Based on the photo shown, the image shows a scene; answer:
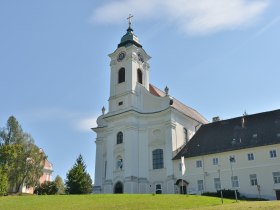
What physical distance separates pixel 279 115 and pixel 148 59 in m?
22.0

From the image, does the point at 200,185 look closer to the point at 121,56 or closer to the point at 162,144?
the point at 162,144

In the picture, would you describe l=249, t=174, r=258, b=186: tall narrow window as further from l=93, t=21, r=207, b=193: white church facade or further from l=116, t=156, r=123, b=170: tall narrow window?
l=116, t=156, r=123, b=170: tall narrow window

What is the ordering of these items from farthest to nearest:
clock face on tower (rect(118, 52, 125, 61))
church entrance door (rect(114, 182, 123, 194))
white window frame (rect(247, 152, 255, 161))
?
1. clock face on tower (rect(118, 52, 125, 61))
2. church entrance door (rect(114, 182, 123, 194))
3. white window frame (rect(247, 152, 255, 161))

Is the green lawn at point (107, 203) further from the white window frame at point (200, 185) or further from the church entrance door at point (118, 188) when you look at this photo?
the church entrance door at point (118, 188)

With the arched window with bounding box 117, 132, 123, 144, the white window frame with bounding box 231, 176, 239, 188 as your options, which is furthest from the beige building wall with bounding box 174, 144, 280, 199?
the arched window with bounding box 117, 132, 123, 144

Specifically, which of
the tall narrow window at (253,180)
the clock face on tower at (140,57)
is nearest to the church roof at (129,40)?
the clock face on tower at (140,57)

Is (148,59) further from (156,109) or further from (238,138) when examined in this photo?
(238,138)

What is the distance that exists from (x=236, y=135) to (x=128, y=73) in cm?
1838

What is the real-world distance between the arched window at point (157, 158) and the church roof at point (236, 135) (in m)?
2.44

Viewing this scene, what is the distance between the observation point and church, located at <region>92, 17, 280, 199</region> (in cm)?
4156

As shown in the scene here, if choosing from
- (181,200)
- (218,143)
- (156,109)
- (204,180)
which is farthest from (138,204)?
(156,109)

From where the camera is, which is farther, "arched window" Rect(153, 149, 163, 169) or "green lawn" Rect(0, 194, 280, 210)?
"arched window" Rect(153, 149, 163, 169)

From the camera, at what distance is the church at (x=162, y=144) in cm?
4156

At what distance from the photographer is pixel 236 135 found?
150ft
